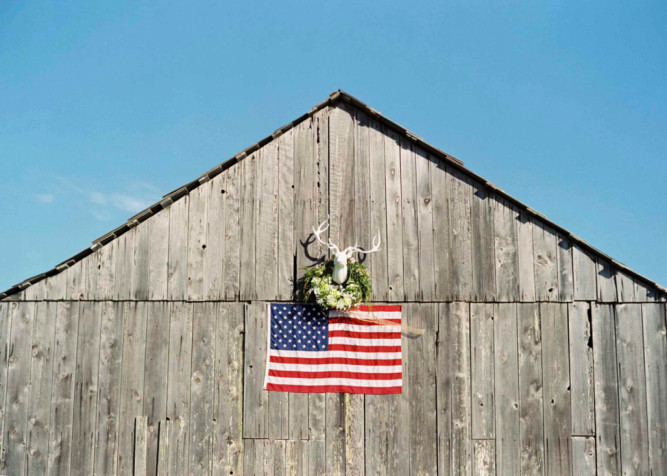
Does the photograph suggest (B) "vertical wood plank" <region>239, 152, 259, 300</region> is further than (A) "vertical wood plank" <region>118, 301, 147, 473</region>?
Yes

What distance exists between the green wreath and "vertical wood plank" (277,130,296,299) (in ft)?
0.84

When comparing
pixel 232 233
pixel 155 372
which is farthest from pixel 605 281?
pixel 155 372

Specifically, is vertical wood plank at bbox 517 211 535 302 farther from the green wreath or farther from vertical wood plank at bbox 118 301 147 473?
vertical wood plank at bbox 118 301 147 473

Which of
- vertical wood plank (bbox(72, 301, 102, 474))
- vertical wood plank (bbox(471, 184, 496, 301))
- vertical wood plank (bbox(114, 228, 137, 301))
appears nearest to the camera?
vertical wood plank (bbox(72, 301, 102, 474))

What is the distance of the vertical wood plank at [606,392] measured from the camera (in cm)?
909

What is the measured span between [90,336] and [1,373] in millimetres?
1383

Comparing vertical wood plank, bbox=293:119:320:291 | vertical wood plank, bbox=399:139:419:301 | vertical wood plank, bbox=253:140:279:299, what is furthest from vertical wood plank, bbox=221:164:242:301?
vertical wood plank, bbox=399:139:419:301

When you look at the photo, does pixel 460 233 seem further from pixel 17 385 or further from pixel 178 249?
pixel 17 385

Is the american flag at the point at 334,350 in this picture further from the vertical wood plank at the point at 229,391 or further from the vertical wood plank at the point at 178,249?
the vertical wood plank at the point at 178,249

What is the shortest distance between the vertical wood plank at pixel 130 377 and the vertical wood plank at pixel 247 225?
147 cm

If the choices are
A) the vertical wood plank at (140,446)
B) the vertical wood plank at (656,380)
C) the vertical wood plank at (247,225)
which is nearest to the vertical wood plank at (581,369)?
the vertical wood plank at (656,380)

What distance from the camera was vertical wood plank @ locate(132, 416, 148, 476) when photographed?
9.21 m

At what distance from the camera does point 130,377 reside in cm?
937

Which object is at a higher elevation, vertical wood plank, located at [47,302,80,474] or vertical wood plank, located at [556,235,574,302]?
vertical wood plank, located at [556,235,574,302]
